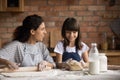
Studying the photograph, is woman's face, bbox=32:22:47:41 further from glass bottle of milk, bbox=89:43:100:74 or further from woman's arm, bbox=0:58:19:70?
glass bottle of milk, bbox=89:43:100:74

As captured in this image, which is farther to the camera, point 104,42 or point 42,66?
point 104,42

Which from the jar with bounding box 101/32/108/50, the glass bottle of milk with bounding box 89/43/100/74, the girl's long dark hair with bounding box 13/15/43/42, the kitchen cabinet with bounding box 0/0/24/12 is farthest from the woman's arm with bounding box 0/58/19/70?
the jar with bounding box 101/32/108/50

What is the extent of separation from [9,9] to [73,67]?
187 centimetres

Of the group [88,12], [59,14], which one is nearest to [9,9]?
[59,14]

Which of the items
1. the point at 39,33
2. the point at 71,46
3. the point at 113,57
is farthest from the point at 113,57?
the point at 39,33

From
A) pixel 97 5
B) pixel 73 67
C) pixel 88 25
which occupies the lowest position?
pixel 73 67

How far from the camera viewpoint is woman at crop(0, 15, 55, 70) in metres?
2.48

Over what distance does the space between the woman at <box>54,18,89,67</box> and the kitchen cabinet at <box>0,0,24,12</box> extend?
112 centimetres

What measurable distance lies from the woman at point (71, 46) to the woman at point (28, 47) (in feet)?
0.85

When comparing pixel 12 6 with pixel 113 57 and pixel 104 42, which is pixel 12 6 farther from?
pixel 113 57

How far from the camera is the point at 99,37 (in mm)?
4113

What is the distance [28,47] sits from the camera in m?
2.54

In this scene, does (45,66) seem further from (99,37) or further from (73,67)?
(99,37)

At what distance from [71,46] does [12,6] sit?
1.29 metres
